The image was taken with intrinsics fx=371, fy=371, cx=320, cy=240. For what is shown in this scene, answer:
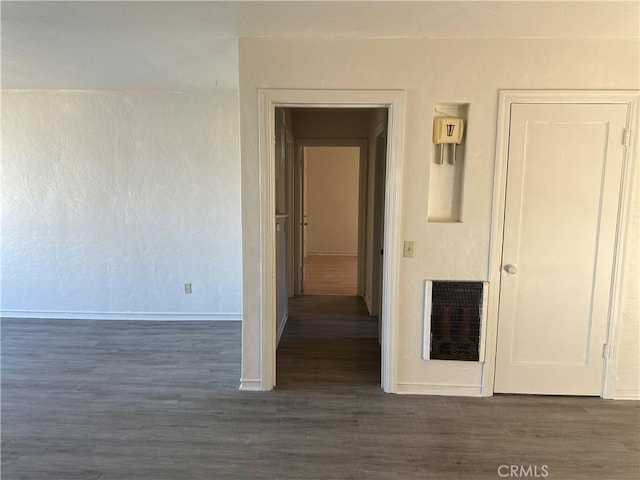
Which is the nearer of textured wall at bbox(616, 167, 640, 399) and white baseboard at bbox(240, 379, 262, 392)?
textured wall at bbox(616, 167, 640, 399)

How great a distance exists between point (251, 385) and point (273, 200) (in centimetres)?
131

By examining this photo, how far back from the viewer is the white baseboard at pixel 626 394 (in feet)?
8.35

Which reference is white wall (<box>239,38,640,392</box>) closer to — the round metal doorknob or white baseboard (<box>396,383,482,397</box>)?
the round metal doorknob

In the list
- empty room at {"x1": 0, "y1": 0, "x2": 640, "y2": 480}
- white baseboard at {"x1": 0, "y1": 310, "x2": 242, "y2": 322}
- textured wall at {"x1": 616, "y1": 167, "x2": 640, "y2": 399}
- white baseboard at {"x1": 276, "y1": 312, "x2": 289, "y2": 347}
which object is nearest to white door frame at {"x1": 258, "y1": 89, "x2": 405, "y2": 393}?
empty room at {"x1": 0, "y1": 0, "x2": 640, "y2": 480}

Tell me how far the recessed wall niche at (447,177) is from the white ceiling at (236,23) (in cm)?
46

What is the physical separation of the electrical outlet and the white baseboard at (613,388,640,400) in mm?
1696

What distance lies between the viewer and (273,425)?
2.23 meters

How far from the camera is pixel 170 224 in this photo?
3932 mm

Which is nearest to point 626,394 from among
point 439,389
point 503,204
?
point 439,389

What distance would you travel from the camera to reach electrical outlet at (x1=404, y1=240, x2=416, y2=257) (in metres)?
2.49

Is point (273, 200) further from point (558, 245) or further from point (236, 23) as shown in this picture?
point (558, 245)

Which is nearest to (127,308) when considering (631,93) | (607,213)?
(607,213)

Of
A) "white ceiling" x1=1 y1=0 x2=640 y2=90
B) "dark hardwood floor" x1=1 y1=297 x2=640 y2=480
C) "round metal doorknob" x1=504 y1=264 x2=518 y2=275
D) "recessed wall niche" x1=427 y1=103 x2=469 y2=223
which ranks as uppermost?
"white ceiling" x1=1 y1=0 x2=640 y2=90

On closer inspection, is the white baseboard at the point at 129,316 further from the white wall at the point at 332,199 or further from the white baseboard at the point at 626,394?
the white wall at the point at 332,199
